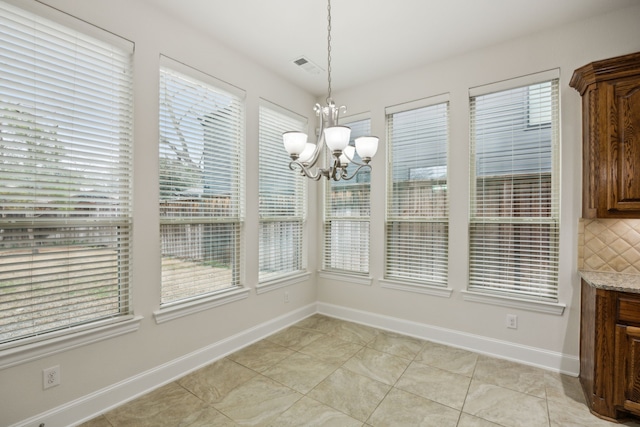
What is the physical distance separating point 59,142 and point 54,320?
1170mm

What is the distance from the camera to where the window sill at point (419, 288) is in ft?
10.7

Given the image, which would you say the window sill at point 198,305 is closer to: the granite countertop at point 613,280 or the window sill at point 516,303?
the window sill at point 516,303

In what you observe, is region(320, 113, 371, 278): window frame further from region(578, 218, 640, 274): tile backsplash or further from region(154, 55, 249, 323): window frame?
region(578, 218, 640, 274): tile backsplash

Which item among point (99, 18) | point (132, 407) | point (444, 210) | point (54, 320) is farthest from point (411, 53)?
point (132, 407)

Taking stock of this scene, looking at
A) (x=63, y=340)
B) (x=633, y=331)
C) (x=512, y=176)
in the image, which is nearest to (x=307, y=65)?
(x=512, y=176)

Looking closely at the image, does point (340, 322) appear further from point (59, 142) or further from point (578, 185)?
point (59, 142)

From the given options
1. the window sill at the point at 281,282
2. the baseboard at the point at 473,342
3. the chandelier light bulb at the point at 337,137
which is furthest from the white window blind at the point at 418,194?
the chandelier light bulb at the point at 337,137

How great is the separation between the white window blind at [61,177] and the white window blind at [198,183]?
1.05 feet

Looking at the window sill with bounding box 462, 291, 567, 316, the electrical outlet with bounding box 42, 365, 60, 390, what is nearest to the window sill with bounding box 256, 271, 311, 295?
the electrical outlet with bounding box 42, 365, 60, 390

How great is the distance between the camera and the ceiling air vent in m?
3.27

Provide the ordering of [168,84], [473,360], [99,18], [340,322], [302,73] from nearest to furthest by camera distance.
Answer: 1. [99,18]
2. [168,84]
3. [473,360]
4. [302,73]
5. [340,322]

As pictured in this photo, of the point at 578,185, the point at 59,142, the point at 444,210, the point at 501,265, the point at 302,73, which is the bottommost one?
the point at 501,265

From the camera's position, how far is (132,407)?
2195 mm

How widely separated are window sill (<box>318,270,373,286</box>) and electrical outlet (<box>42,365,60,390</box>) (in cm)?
286
